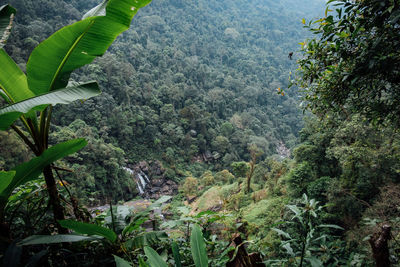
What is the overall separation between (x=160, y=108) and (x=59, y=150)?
78.4 ft

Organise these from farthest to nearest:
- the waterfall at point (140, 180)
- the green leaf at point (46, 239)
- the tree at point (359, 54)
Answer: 1. the waterfall at point (140, 180)
2. the tree at point (359, 54)
3. the green leaf at point (46, 239)

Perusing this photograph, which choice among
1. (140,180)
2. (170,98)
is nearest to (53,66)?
(140,180)

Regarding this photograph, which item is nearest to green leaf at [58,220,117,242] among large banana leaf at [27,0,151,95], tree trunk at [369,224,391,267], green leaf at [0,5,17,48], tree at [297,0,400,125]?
large banana leaf at [27,0,151,95]

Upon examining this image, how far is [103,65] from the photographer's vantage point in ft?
70.6

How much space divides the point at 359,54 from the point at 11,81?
2127 mm

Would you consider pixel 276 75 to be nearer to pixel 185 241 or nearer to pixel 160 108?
pixel 160 108

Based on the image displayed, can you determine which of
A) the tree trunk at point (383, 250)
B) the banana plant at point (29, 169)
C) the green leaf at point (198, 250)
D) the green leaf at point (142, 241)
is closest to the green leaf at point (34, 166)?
the banana plant at point (29, 169)

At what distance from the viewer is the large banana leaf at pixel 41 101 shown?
80 cm

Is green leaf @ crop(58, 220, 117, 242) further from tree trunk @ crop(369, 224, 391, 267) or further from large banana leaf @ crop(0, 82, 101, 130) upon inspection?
tree trunk @ crop(369, 224, 391, 267)

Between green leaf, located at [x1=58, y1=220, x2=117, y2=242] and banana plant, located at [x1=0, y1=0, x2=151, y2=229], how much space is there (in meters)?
0.26

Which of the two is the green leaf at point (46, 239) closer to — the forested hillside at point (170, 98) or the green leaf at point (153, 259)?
the green leaf at point (153, 259)

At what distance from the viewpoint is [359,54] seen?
1.54 meters

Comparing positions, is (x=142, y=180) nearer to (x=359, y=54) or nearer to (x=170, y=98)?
(x=170, y=98)

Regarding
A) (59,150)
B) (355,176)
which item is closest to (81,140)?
(59,150)
